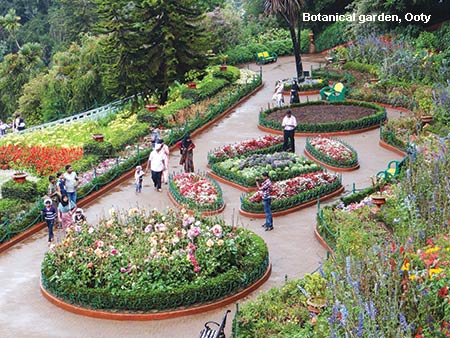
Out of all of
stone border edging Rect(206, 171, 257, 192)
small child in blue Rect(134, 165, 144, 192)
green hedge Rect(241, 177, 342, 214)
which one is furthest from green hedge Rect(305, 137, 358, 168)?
small child in blue Rect(134, 165, 144, 192)

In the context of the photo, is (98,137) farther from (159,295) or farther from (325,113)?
(159,295)

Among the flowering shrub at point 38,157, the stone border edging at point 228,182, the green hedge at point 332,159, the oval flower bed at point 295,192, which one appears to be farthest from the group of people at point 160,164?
the flowering shrub at point 38,157

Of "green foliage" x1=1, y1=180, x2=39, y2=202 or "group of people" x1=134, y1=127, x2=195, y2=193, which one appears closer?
"green foliage" x1=1, y1=180, x2=39, y2=202

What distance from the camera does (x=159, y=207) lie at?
66.9 feet

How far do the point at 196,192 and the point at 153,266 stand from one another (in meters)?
5.97

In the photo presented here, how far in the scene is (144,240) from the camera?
1542cm

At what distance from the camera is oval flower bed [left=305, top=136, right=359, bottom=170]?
22.6 m

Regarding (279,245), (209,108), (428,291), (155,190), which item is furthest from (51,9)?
(428,291)

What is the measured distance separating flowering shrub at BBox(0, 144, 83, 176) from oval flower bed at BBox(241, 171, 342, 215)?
8604 millimetres

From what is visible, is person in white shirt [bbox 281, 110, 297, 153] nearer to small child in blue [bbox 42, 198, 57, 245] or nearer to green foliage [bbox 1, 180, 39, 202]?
green foliage [bbox 1, 180, 39, 202]

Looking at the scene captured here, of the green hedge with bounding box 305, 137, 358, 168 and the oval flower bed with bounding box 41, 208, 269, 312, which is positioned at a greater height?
the oval flower bed with bounding box 41, 208, 269, 312

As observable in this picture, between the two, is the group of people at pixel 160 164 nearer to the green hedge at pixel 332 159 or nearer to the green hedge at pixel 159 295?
the green hedge at pixel 332 159

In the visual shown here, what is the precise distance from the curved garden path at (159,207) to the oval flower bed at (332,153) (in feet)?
1.13

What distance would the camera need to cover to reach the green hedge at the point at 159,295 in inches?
555
